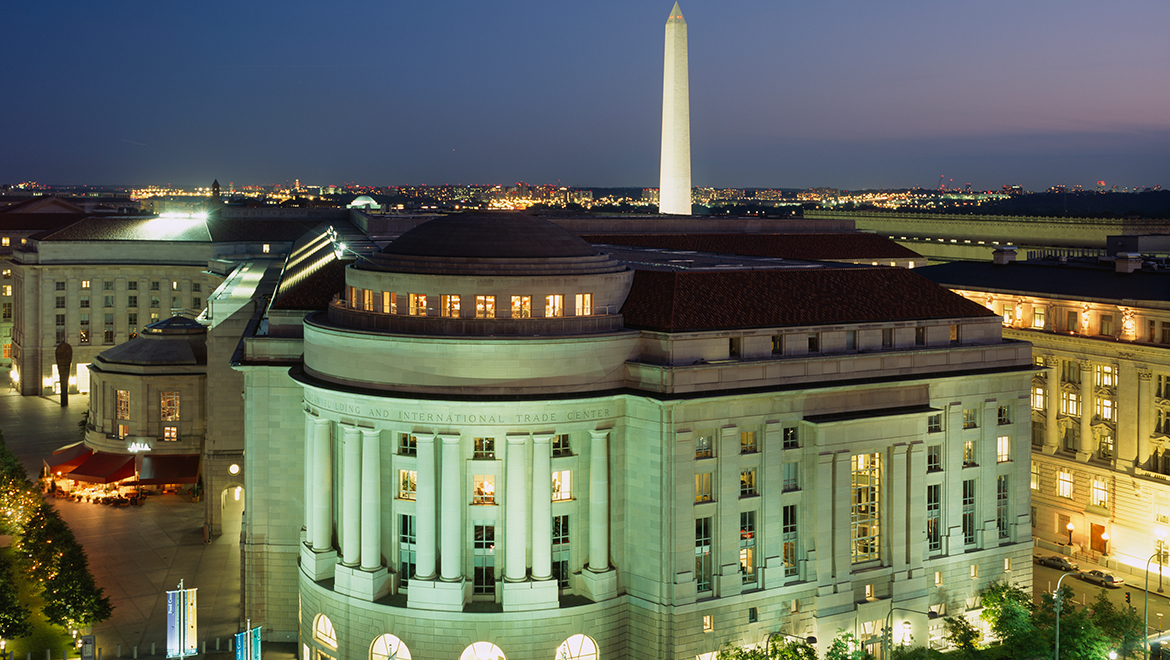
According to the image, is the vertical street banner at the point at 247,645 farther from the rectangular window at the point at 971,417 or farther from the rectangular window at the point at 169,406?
the rectangular window at the point at 169,406

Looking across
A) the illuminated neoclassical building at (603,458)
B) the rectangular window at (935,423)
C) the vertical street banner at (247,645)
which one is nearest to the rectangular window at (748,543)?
the illuminated neoclassical building at (603,458)

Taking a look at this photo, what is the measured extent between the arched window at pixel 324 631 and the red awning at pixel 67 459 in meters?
53.8

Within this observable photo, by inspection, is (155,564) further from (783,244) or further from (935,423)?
(783,244)

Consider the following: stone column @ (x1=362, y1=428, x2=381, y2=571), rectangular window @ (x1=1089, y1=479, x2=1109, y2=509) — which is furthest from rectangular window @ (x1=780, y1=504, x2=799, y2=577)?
rectangular window @ (x1=1089, y1=479, x2=1109, y2=509)

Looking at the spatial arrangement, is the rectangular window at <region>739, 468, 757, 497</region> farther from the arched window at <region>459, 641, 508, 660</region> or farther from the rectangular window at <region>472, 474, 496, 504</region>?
the arched window at <region>459, 641, 508, 660</region>

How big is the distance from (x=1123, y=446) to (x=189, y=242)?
132 meters

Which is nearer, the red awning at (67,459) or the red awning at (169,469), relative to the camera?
the red awning at (169,469)

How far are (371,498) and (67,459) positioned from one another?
61.7m

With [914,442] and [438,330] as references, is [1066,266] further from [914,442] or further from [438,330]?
[438,330]

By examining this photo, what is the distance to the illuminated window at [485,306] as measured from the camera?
2793 inches

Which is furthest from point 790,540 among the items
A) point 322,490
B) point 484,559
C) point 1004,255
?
point 1004,255

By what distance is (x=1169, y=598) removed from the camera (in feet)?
285

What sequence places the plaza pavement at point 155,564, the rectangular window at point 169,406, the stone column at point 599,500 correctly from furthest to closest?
the rectangular window at point 169,406 < the plaza pavement at point 155,564 < the stone column at point 599,500

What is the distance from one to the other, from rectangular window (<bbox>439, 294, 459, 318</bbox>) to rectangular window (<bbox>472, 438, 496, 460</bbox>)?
761cm
